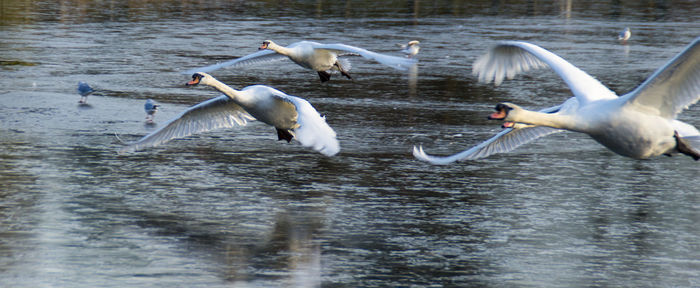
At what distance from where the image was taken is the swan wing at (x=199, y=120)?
1090cm

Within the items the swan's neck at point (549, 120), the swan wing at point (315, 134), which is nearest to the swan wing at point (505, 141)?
the swan's neck at point (549, 120)

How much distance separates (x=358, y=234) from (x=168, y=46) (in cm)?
1581

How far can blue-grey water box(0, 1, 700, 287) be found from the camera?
7.35 m

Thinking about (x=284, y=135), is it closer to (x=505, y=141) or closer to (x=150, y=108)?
(x=505, y=141)

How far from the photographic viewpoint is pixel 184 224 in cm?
855

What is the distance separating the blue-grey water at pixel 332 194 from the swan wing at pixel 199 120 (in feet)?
1.06

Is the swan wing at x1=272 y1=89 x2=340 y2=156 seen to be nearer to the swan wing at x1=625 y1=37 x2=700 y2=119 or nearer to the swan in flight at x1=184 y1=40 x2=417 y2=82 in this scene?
the swan wing at x1=625 y1=37 x2=700 y2=119

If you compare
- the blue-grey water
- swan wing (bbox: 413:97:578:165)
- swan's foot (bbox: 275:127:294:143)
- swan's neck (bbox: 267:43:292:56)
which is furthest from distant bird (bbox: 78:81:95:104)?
swan wing (bbox: 413:97:578:165)

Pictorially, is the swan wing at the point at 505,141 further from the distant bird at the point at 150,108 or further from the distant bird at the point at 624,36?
the distant bird at the point at 624,36

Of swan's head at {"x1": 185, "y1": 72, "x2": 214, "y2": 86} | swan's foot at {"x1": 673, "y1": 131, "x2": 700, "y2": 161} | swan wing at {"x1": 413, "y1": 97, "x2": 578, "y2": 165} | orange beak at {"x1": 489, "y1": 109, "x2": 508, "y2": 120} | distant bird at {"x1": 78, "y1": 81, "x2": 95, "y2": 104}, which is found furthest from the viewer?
distant bird at {"x1": 78, "y1": 81, "x2": 95, "y2": 104}

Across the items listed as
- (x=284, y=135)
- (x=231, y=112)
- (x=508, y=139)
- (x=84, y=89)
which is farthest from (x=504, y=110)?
(x=84, y=89)

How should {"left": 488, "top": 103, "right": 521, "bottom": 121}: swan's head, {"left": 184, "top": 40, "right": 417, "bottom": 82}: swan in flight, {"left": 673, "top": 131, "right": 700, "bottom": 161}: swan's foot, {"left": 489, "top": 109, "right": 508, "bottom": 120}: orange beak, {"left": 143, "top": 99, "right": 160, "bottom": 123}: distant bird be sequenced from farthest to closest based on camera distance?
{"left": 143, "top": 99, "right": 160, "bottom": 123}: distant bird < {"left": 184, "top": 40, "right": 417, "bottom": 82}: swan in flight < {"left": 673, "top": 131, "right": 700, "bottom": 161}: swan's foot < {"left": 488, "top": 103, "right": 521, "bottom": 121}: swan's head < {"left": 489, "top": 109, "right": 508, "bottom": 120}: orange beak

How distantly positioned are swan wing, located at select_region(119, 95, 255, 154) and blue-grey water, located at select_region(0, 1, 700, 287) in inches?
12.7

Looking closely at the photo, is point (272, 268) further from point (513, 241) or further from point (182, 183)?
point (182, 183)
